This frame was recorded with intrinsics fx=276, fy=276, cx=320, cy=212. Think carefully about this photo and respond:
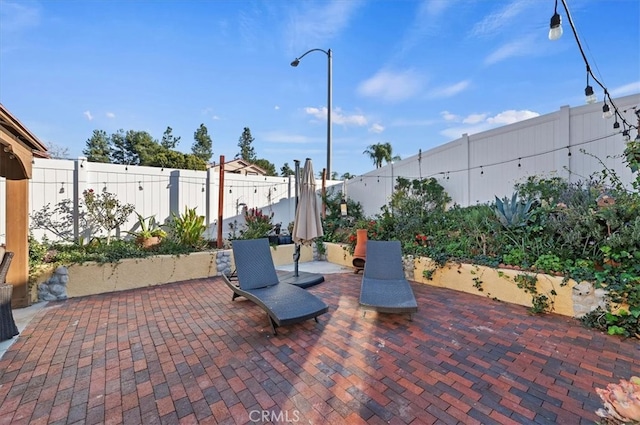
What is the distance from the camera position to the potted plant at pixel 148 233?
21.9 feet

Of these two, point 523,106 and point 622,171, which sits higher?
point 523,106

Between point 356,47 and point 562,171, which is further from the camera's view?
point 356,47

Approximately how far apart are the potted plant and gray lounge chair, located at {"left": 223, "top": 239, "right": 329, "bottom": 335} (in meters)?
2.49

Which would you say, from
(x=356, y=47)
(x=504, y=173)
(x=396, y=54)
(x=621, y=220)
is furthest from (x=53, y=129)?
(x=621, y=220)

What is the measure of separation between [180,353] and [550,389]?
12.5 feet

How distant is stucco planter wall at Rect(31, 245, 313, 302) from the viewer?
534cm

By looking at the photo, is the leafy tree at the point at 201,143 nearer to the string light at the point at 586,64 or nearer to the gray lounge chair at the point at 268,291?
the gray lounge chair at the point at 268,291

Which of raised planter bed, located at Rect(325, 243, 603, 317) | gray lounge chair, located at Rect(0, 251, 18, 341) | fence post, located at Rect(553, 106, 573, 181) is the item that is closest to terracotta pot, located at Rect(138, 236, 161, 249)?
gray lounge chair, located at Rect(0, 251, 18, 341)

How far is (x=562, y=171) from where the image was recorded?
23.7 ft

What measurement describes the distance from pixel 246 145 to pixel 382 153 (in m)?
27.8

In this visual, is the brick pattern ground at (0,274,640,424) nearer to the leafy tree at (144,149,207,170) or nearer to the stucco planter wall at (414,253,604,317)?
the stucco planter wall at (414,253,604,317)

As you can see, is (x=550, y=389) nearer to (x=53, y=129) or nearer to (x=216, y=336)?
(x=216, y=336)

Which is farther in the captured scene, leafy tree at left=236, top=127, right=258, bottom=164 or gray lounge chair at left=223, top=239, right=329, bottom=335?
leafy tree at left=236, top=127, right=258, bottom=164

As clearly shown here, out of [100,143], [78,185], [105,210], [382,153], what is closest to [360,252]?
[105,210]
